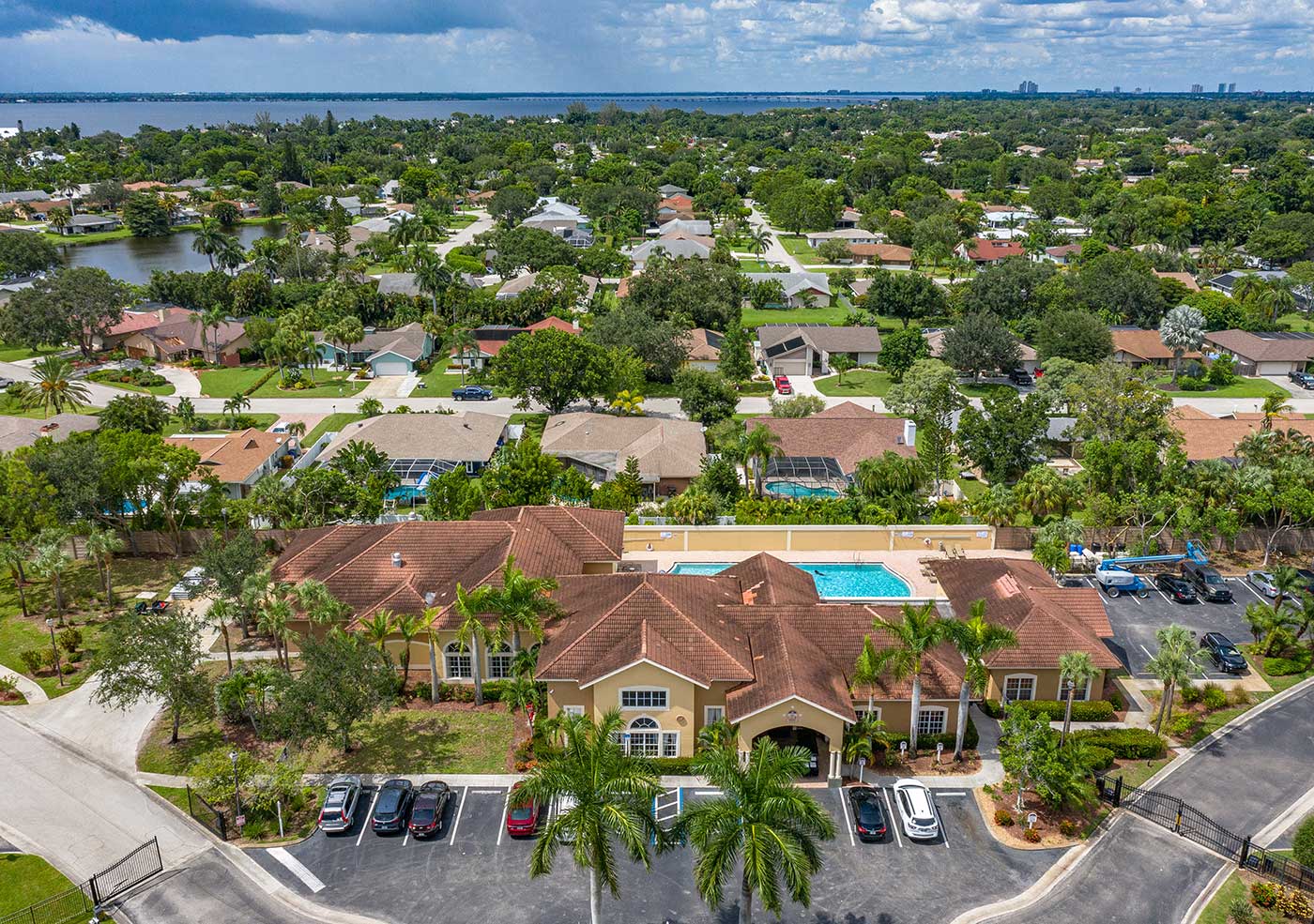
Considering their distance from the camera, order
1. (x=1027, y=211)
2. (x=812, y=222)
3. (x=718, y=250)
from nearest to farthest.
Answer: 1. (x=718, y=250)
2. (x=812, y=222)
3. (x=1027, y=211)

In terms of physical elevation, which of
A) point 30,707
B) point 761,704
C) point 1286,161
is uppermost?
point 1286,161

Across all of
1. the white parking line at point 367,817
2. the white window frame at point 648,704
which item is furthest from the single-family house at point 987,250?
the white parking line at point 367,817

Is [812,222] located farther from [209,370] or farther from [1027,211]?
[209,370]

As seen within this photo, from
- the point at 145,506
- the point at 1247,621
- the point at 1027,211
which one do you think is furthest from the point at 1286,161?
the point at 145,506

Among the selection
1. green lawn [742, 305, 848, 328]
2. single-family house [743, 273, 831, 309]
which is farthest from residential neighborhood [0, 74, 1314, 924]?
single-family house [743, 273, 831, 309]

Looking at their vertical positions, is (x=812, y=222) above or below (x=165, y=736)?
above
